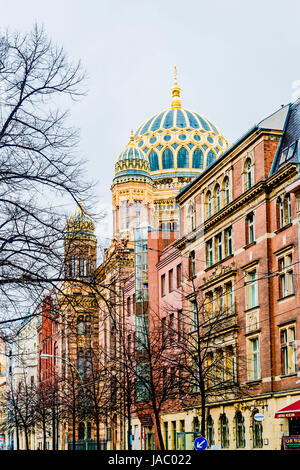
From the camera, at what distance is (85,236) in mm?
20344

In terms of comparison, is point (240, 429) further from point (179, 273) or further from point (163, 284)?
point (163, 284)

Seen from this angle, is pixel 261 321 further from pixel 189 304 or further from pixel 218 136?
pixel 218 136

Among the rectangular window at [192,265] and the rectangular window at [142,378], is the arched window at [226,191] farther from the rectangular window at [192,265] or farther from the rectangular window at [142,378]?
the rectangular window at [142,378]

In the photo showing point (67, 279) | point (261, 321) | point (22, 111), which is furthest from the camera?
point (261, 321)

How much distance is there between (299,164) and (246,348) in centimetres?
1125

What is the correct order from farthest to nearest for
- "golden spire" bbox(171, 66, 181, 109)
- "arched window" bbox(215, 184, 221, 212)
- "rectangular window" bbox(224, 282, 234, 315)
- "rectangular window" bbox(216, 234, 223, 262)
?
"golden spire" bbox(171, 66, 181, 109), "arched window" bbox(215, 184, 221, 212), "rectangular window" bbox(216, 234, 223, 262), "rectangular window" bbox(224, 282, 234, 315)

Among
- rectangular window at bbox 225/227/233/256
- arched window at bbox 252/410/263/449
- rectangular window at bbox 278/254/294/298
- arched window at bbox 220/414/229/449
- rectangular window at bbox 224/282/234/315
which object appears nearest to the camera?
rectangular window at bbox 278/254/294/298

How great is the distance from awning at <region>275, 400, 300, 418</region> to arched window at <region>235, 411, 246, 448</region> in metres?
6.83

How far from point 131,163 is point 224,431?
5092cm

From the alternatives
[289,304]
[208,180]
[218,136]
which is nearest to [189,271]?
[208,180]

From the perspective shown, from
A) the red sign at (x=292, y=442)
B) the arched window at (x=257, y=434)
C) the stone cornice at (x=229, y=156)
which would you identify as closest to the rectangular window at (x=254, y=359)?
the arched window at (x=257, y=434)

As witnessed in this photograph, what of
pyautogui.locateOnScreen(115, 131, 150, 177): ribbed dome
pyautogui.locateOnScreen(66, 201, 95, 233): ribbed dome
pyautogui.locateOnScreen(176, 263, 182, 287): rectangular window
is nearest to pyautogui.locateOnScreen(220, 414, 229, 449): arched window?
pyautogui.locateOnScreen(176, 263, 182, 287): rectangular window

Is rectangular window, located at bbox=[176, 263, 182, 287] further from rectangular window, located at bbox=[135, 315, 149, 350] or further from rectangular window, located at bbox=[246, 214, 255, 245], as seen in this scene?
rectangular window, located at bbox=[246, 214, 255, 245]

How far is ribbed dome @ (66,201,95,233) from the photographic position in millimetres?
19875
